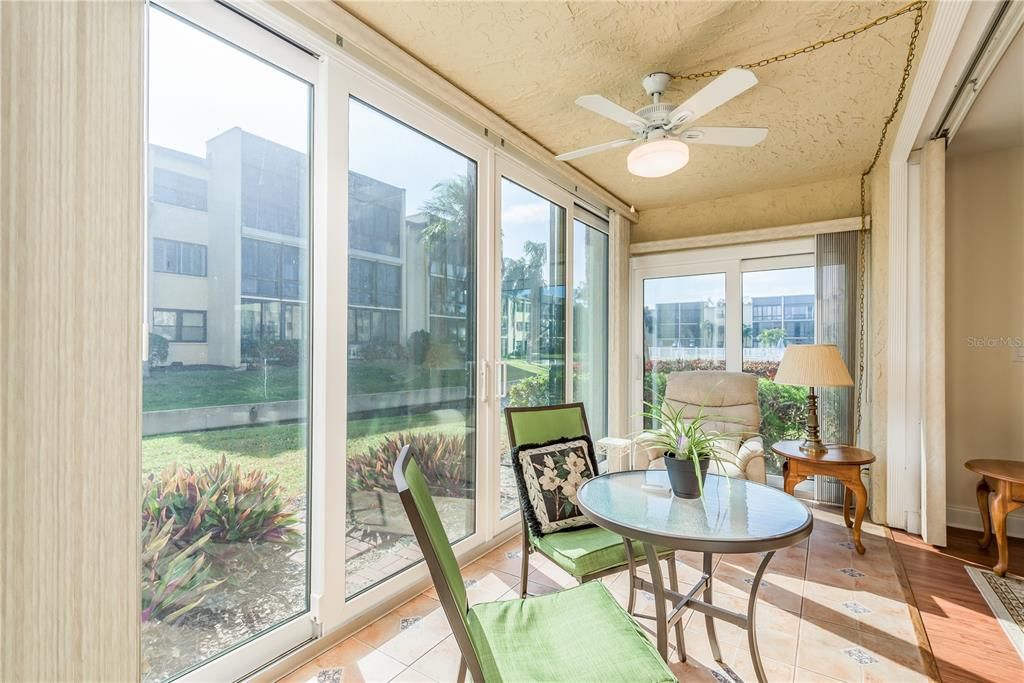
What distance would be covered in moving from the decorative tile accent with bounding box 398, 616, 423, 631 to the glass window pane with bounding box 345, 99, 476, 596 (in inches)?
8.9

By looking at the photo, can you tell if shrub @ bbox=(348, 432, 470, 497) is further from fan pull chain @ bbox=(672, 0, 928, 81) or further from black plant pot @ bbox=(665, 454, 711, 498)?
fan pull chain @ bbox=(672, 0, 928, 81)

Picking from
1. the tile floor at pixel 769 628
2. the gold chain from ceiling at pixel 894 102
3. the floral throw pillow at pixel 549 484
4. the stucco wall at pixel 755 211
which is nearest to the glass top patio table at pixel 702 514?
the floral throw pillow at pixel 549 484

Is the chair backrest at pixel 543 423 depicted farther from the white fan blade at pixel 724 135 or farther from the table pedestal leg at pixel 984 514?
the table pedestal leg at pixel 984 514

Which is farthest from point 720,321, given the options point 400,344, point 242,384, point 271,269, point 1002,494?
point 242,384

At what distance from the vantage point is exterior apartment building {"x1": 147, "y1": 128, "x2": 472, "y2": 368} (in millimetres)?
1583

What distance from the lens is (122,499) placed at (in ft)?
3.90

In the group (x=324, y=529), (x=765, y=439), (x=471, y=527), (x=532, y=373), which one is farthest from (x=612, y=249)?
(x=324, y=529)

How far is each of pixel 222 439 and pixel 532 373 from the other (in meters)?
2.10

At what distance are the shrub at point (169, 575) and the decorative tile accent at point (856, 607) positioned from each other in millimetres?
2823

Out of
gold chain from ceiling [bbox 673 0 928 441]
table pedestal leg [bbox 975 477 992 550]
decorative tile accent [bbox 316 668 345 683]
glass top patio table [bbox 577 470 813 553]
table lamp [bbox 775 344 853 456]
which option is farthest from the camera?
table lamp [bbox 775 344 853 456]

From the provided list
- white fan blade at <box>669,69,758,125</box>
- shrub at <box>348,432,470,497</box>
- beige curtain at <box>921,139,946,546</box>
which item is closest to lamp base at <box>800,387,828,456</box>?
beige curtain at <box>921,139,946,546</box>

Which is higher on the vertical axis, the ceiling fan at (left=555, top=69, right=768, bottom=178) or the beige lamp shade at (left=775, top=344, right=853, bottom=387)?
the ceiling fan at (left=555, top=69, right=768, bottom=178)

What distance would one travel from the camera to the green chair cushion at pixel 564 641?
118 cm

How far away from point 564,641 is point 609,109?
6.75ft
